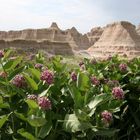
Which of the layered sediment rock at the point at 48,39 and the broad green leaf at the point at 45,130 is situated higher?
the layered sediment rock at the point at 48,39

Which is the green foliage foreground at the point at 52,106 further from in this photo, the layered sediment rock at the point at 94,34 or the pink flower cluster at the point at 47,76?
the layered sediment rock at the point at 94,34

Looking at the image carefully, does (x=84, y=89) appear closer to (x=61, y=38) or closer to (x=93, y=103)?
(x=93, y=103)

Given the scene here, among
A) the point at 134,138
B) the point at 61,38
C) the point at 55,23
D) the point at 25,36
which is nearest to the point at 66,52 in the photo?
the point at 61,38

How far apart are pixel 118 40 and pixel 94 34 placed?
37722mm

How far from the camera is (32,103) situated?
3244 mm

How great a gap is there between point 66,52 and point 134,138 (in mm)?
77140

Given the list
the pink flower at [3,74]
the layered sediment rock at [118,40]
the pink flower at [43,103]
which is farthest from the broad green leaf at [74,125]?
the layered sediment rock at [118,40]

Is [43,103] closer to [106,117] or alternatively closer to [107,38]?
[106,117]

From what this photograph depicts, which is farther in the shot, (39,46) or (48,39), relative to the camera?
(48,39)

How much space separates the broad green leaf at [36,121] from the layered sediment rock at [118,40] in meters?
96.8

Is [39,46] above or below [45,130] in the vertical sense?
below

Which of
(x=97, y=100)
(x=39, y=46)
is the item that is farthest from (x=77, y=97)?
(x=39, y=46)

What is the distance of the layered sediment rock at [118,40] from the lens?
4039 inches

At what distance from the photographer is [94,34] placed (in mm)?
146125
